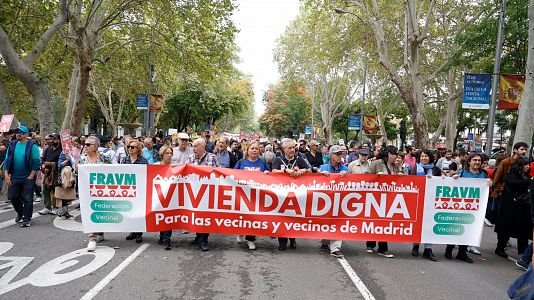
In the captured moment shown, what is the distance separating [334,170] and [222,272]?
254 centimetres

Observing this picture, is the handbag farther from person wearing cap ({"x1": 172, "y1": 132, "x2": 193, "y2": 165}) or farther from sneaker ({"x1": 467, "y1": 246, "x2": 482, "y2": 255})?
person wearing cap ({"x1": 172, "y1": 132, "x2": 193, "y2": 165})

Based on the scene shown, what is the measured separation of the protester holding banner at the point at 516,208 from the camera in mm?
7062

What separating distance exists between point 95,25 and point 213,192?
50.1ft

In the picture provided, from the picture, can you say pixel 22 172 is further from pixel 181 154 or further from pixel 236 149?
pixel 236 149

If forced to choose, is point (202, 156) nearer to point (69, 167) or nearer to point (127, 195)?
point (127, 195)

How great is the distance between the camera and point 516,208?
711 centimetres

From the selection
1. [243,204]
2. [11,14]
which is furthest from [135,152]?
[11,14]

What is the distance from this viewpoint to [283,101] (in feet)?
214

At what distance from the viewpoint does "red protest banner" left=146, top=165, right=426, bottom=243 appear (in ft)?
21.7

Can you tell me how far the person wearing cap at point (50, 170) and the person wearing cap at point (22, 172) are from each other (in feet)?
2.31

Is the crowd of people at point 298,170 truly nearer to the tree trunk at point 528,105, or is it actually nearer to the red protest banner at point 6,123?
the tree trunk at point 528,105

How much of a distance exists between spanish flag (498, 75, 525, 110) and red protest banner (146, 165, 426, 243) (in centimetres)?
791

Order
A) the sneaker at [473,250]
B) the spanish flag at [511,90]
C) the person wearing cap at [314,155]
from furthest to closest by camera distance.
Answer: the spanish flag at [511,90], the person wearing cap at [314,155], the sneaker at [473,250]

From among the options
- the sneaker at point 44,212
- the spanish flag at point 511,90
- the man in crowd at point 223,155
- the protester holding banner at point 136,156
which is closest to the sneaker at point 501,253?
the man in crowd at point 223,155
